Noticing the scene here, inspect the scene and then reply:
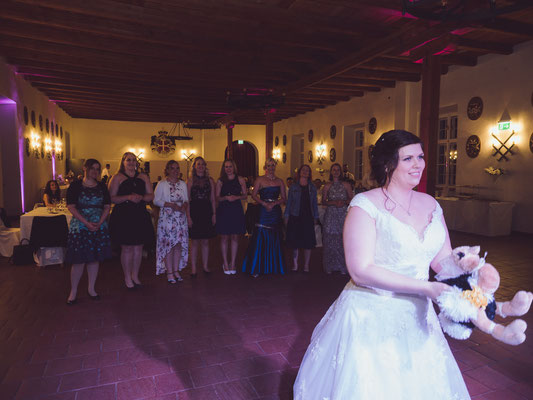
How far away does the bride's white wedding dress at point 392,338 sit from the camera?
58.4 inches

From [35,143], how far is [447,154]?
39.9ft

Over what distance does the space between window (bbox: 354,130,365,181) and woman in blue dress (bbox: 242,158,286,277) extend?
9.39 meters

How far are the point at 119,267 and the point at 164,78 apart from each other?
6.10 metres

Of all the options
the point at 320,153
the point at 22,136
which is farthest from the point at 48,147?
the point at 320,153

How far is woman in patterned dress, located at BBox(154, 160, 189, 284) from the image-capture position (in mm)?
4844

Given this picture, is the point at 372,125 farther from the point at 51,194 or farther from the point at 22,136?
the point at 22,136

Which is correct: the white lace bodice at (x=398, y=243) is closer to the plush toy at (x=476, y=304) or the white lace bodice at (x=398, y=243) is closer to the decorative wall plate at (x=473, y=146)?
the plush toy at (x=476, y=304)

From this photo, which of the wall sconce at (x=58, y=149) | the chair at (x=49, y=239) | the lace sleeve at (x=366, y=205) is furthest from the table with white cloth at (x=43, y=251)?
the wall sconce at (x=58, y=149)

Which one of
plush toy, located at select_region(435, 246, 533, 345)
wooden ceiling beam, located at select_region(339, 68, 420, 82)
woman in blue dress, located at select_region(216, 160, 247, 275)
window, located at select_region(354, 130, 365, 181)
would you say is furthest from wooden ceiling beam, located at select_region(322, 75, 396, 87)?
plush toy, located at select_region(435, 246, 533, 345)

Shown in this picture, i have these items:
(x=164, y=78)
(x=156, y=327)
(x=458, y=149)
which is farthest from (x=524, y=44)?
(x=156, y=327)

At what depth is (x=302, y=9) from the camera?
5945 millimetres

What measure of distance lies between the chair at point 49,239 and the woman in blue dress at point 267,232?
282 cm

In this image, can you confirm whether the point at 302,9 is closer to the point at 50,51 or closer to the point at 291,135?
the point at 50,51

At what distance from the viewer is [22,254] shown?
5.79m
